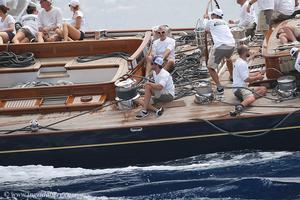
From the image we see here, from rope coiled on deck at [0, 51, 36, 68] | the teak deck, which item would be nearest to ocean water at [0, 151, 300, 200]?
the teak deck

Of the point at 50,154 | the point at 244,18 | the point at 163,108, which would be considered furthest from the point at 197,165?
the point at 244,18

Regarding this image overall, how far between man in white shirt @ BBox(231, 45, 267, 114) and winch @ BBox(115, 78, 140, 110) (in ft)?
5.46

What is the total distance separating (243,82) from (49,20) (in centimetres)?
509

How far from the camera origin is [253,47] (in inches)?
542

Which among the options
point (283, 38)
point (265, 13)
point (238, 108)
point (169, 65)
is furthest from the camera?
point (265, 13)

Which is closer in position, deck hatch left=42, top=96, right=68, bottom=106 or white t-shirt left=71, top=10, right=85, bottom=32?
deck hatch left=42, top=96, right=68, bottom=106

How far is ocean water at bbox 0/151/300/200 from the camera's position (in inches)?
400

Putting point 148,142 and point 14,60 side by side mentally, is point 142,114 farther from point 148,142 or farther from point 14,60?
point 14,60

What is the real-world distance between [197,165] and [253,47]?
13.4 ft

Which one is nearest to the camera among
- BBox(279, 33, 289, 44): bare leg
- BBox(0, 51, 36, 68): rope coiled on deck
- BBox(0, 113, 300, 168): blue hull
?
BBox(0, 113, 300, 168): blue hull

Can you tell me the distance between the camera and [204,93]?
35.9 ft

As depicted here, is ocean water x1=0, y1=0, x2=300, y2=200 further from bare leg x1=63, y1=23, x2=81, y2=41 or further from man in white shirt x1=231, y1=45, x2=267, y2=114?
bare leg x1=63, y1=23, x2=81, y2=41

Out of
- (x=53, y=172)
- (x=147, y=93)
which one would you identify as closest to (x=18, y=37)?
(x=53, y=172)

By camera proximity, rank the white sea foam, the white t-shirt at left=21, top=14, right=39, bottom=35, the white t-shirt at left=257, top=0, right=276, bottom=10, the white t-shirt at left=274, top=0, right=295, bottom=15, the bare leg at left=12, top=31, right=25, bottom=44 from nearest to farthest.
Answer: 1. the white sea foam
2. the white t-shirt at left=257, top=0, right=276, bottom=10
3. the white t-shirt at left=274, top=0, right=295, bottom=15
4. the bare leg at left=12, top=31, right=25, bottom=44
5. the white t-shirt at left=21, top=14, right=39, bottom=35
